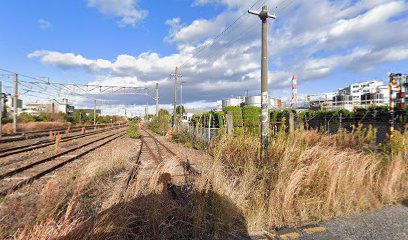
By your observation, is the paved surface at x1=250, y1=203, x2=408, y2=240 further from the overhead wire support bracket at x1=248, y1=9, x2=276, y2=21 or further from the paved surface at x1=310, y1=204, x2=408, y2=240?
the overhead wire support bracket at x1=248, y1=9, x2=276, y2=21

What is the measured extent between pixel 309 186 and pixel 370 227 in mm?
979

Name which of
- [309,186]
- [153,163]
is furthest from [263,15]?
[153,163]

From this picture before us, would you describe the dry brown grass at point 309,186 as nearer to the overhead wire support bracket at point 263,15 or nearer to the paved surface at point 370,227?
the paved surface at point 370,227

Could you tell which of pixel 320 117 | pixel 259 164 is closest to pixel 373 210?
pixel 259 164

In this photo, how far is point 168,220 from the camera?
11.4 feet

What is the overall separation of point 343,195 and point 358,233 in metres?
0.86

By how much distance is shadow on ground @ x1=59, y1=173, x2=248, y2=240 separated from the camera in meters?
2.85

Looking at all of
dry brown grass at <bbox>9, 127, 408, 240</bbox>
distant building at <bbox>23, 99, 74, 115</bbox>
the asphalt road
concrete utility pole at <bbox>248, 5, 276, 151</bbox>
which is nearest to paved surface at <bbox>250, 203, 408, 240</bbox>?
the asphalt road

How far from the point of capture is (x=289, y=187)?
3.86 m

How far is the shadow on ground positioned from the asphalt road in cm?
108

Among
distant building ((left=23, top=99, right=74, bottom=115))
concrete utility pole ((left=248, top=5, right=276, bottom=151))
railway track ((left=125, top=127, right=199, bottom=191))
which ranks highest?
distant building ((left=23, top=99, right=74, bottom=115))

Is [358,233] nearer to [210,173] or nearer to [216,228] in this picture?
[216,228]

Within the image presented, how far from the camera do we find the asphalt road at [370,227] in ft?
10.7

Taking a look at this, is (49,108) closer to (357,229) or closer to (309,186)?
(309,186)
